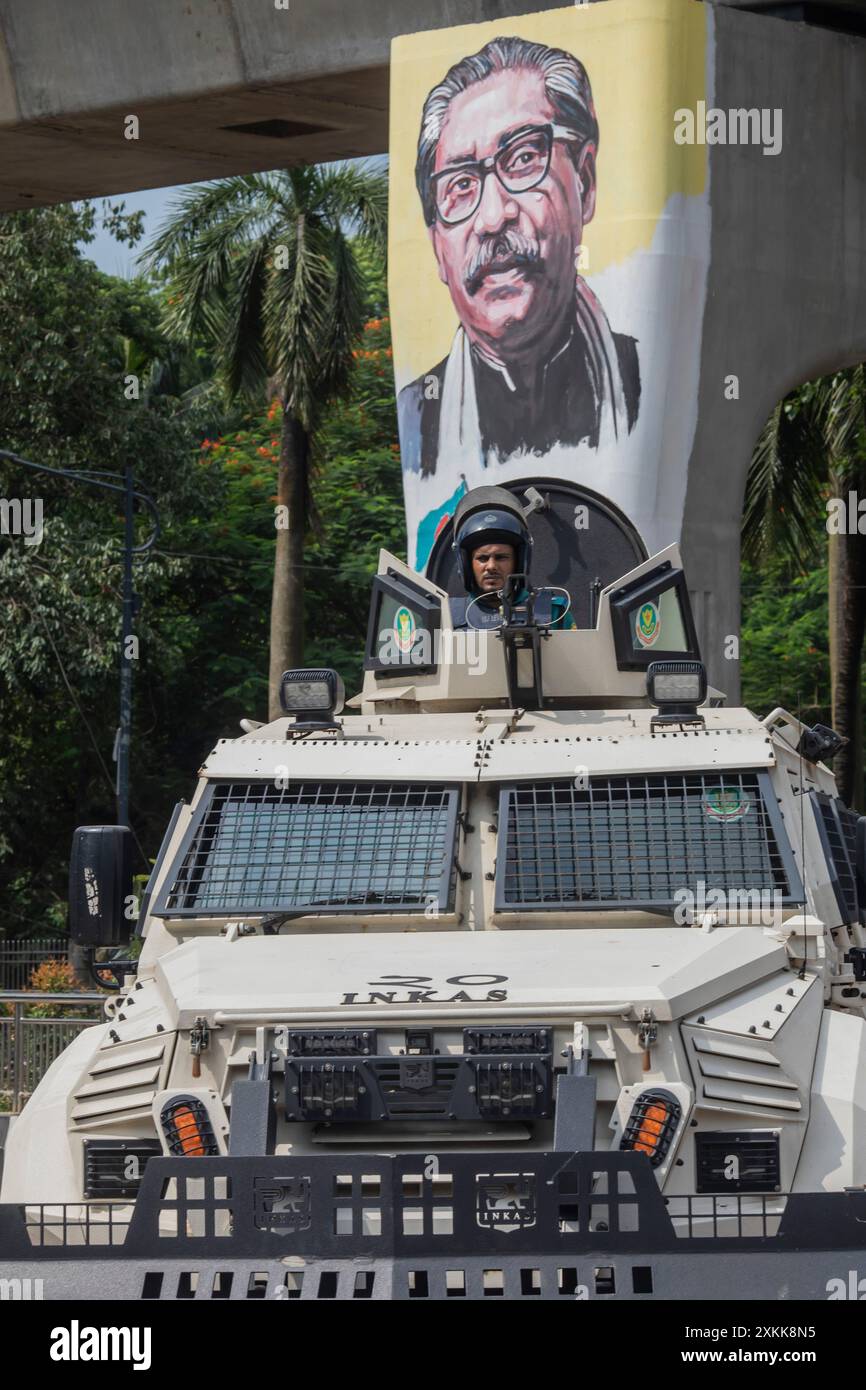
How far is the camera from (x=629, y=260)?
18.2 metres

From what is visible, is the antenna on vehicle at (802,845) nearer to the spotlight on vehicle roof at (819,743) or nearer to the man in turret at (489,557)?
the spotlight on vehicle roof at (819,743)

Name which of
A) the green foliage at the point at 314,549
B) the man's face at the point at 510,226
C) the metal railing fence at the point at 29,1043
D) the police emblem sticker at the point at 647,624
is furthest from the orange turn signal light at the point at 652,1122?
the green foliage at the point at 314,549

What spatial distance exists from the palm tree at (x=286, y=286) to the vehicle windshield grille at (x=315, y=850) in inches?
656

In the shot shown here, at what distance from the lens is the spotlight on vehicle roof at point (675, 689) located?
9562 mm

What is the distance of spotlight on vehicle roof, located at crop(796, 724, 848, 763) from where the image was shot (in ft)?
31.2

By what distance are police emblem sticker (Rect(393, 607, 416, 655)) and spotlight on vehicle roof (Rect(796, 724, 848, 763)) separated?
2025 mm

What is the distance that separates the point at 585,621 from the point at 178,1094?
6080mm

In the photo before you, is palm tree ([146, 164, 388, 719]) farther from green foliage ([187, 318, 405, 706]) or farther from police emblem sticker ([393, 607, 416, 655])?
police emblem sticker ([393, 607, 416, 655])

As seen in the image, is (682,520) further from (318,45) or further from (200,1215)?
(200,1215)

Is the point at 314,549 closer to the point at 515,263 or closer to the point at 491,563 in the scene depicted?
the point at 515,263

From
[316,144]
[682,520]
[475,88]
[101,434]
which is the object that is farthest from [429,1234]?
[101,434]

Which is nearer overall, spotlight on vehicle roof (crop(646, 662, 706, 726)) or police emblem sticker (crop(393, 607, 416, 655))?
spotlight on vehicle roof (crop(646, 662, 706, 726))

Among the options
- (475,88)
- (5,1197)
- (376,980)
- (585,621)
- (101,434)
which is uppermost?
(475,88)

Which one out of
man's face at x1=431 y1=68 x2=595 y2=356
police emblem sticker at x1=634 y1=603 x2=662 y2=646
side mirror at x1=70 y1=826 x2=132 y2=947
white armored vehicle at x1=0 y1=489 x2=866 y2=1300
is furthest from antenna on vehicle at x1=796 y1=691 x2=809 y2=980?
man's face at x1=431 y1=68 x2=595 y2=356
